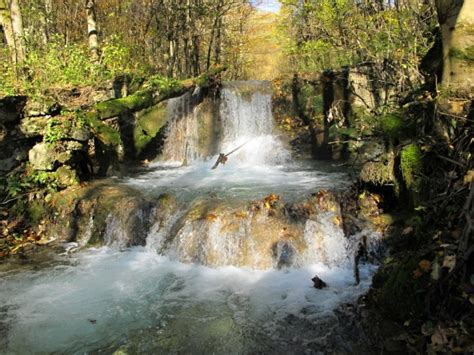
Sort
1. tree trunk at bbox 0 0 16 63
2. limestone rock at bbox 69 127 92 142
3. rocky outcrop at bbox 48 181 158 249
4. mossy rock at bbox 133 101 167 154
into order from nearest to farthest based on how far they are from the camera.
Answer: rocky outcrop at bbox 48 181 158 249, limestone rock at bbox 69 127 92 142, tree trunk at bbox 0 0 16 63, mossy rock at bbox 133 101 167 154

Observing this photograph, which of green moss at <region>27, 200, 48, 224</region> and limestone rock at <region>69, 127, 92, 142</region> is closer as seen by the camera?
green moss at <region>27, 200, 48, 224</region>

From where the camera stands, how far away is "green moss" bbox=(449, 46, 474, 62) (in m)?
4.45

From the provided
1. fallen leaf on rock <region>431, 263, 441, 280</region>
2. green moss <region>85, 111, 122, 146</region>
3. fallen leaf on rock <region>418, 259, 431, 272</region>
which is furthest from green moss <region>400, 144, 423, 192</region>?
green moss <region>85, 111, 122, 146</region>

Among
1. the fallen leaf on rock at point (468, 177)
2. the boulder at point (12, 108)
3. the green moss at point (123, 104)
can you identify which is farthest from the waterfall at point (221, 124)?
the fallen leaf on rock at point (468, 177)

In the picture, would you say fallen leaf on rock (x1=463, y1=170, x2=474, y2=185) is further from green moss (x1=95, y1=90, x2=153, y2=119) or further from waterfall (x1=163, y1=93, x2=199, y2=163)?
waterfall (x1=163, y1=93, x2=199, y2=163)

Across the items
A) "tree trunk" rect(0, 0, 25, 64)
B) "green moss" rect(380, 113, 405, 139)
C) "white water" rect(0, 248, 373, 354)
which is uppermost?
"tree trunk" rect(0, 0, 25, 64)

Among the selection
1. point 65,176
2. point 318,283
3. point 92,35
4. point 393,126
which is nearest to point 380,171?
point 393,126

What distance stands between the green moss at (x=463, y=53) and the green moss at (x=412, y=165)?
117 centimetres

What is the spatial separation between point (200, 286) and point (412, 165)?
3.25 m

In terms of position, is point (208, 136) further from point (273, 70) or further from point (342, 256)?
point (273, 70)

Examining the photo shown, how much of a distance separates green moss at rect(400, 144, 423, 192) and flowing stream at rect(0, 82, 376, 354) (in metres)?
1.33

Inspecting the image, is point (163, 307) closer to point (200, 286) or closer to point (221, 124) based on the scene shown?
point (200, 286)

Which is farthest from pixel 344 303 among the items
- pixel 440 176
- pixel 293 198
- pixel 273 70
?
pixel 273 70

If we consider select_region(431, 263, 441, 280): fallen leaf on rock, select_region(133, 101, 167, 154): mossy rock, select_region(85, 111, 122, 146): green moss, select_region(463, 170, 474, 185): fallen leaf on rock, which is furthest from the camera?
select_region(133, 101, 167, 154): mossy rock
